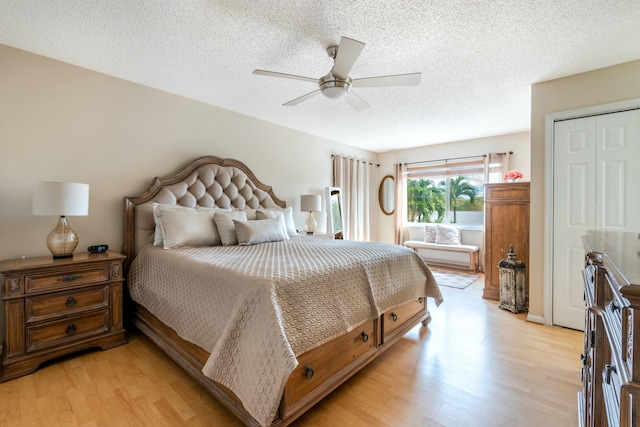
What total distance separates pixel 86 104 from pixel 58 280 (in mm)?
1602

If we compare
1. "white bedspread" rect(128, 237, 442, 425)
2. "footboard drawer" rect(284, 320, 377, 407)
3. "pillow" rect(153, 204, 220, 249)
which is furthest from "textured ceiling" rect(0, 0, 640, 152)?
"footboard drawer" rect(284, 320, 377, 407)

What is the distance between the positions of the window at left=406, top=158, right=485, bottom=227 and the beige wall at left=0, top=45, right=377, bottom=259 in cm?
411

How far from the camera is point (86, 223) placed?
2.57 metres

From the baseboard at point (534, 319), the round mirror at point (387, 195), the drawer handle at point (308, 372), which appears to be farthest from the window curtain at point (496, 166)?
the drawer handle at point (308, 372)

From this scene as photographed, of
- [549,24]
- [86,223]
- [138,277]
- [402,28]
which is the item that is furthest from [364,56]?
[86,223]

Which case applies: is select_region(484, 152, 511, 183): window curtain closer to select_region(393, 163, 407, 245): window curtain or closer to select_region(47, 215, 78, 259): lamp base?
select_region(393, 163, 407, 245): window curtain

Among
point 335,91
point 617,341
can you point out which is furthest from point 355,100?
point 617,341

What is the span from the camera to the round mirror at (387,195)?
642 cm

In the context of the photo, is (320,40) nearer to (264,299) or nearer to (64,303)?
(264,299)

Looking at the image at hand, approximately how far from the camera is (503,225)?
3.55 m

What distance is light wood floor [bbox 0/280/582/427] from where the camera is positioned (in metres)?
1.54

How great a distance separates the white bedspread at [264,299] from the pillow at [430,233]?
3497 millimetres

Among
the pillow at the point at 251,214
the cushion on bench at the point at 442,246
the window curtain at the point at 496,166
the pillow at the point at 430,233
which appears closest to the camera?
the pillow at the point at 251,214

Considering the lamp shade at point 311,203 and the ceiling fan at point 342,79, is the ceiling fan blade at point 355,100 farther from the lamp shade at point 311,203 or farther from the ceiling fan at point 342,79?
the lamp shade at point 311,203
